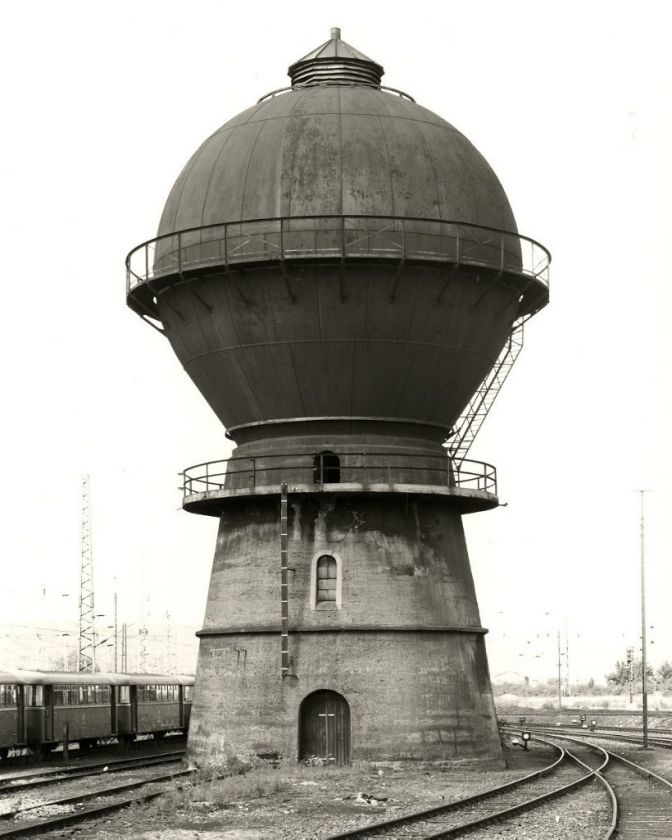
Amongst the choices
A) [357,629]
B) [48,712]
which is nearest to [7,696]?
[48,712]

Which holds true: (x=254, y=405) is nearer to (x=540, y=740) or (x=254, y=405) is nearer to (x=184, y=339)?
(x=184, y=339)

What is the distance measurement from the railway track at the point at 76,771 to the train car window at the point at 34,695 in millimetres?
1887

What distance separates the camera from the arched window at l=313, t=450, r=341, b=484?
27.9m

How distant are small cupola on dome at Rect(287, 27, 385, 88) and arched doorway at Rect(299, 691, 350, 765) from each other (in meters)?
13.5

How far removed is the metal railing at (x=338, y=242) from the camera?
26922 mm

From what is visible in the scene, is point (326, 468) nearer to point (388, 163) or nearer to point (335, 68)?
point (388, 163)

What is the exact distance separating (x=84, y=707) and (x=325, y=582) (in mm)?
10238

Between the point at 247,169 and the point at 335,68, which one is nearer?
the point at 247,169

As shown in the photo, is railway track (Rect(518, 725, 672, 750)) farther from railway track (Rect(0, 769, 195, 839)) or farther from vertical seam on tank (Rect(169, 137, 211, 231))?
vertical seam on tank (Rect(169, 137, 211, 231))

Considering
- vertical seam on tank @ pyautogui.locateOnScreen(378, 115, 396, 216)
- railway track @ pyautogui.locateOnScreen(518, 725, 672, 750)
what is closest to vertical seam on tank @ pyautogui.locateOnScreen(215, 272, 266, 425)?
vertical seam on tank @ pyautogui.locateOnScreen(378, 115, 396, 216)

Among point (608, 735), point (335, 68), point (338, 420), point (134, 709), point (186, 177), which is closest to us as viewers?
point (338, 420)

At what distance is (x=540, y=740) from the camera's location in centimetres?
3916

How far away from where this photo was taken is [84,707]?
114 ft

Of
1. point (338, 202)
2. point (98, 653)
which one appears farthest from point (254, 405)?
point (98, 653)
